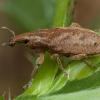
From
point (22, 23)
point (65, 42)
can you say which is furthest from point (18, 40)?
point (22, 23)

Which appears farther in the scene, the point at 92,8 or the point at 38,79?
the point at 92,8

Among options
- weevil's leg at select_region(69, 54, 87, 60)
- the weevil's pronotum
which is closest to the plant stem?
the weevil's pronotum

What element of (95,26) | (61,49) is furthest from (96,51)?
(95,26)

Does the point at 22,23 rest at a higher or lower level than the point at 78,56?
higher

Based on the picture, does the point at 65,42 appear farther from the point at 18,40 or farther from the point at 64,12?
the point at 18,40

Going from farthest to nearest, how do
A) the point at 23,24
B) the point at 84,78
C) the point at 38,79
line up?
→ the point at 23,24 → the point at 38,79 → the point at 84,78

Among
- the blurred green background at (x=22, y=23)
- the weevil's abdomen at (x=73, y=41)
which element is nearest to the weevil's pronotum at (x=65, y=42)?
the weevil's abdomen at (x=73, y=41)

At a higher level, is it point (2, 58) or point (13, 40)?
point (2, 58)

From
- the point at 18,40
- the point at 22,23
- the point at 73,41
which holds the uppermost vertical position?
the point at 22,23

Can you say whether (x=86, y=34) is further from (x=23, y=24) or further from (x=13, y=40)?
(x=23, y=24)
